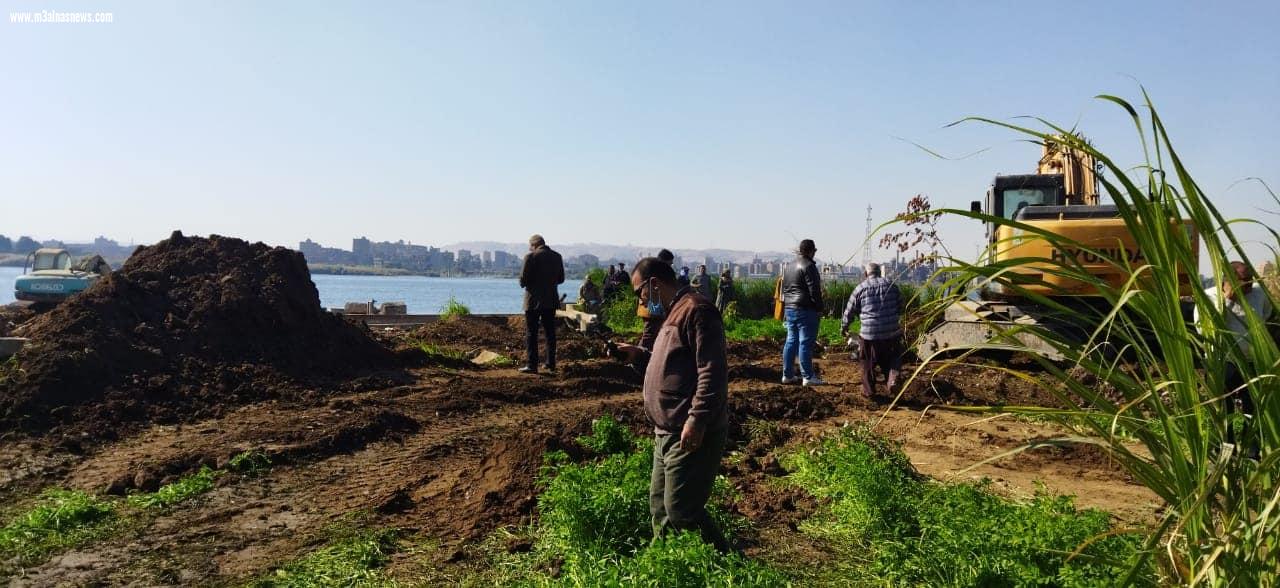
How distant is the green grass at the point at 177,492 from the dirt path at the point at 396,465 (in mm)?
128

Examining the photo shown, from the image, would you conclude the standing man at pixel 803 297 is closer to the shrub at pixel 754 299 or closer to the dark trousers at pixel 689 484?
the dark trousers at pixel 689 484

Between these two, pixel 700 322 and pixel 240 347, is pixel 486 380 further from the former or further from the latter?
pixel 700 322

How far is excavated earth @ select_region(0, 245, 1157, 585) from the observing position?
18.4 feet

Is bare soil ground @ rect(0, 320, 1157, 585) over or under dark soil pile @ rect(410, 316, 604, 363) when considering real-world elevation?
under

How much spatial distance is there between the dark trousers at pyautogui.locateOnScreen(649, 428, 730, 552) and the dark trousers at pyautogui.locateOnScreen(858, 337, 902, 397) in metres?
6.01

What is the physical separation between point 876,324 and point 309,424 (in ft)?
19.7

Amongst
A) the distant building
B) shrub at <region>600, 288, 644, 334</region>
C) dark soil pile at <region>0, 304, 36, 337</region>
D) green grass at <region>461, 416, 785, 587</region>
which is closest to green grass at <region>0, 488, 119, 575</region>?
green grass at <region>461, 416, 785, 587</region>

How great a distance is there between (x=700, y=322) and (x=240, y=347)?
9.25 meters

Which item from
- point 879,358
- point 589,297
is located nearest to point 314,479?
point 879,358

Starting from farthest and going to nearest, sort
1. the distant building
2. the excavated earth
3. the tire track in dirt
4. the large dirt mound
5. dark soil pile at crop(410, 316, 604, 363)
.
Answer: the distant building < dark soil pile at crop(410, 316, 604, 363) < the large dirt mound < the excavated earth < the tire track in dirt

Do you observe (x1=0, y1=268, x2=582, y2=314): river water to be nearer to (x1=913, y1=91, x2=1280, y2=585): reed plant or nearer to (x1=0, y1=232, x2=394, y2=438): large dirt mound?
(x1=0, y1=232, x2=394, y2=438): large dirt mound

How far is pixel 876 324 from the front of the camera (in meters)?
9.68

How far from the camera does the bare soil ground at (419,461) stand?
5328 millimetres

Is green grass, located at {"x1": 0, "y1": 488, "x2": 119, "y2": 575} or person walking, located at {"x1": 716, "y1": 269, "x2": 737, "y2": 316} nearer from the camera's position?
green grass, located at {"x1": 0, "y1": 488, "x2": 119, "y2": 575}
